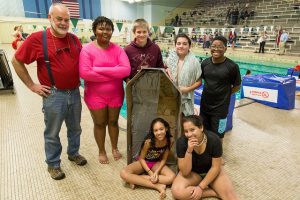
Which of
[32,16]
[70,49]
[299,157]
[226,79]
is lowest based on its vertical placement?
[299,157]

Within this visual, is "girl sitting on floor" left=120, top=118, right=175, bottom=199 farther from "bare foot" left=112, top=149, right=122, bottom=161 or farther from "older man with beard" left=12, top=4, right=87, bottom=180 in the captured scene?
"older man with beard" left=12, top=4, right=87, bottom=180

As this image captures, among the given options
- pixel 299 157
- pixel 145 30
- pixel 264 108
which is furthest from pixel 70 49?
pixel 264 108

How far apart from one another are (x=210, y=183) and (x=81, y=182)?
1.21 meters

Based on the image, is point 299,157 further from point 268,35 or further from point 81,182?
point 268,35

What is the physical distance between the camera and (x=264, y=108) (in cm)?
429

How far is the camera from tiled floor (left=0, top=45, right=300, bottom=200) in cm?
206

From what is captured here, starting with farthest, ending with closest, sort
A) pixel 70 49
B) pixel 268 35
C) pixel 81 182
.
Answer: pixel 268 35 < pixel 81 182 < pixel 70 49

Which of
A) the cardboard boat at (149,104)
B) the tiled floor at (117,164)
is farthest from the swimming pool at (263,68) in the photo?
the cardboard boat at (149,104)

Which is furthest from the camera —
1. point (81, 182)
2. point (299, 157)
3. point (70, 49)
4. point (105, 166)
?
point (299, 157)

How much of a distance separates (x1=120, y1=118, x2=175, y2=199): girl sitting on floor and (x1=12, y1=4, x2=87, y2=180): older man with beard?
0.73 meters

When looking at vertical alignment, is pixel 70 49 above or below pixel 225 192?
above

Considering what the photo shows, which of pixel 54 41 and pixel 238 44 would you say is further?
pixel 238 44

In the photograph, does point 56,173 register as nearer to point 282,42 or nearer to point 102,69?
point 102,69

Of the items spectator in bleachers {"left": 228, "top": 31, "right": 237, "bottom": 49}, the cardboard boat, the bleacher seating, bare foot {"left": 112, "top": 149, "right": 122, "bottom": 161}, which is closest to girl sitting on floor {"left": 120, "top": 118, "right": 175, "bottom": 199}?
the cardboard boat
